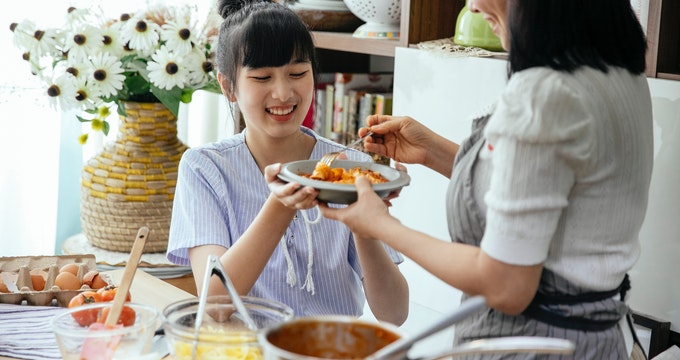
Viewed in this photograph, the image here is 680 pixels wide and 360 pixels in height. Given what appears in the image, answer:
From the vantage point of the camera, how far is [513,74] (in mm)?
1132

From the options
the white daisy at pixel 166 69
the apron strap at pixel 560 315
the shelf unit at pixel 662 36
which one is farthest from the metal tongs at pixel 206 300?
the white daisy at pixel 166 69

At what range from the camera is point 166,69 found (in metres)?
2.21

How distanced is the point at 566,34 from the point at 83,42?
1.47 m

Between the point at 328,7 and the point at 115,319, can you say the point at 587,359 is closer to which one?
the point at 115,319

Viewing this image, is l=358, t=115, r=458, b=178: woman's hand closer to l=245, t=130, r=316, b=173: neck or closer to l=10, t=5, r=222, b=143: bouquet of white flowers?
l=245, t=130, r=316, b=173: neck

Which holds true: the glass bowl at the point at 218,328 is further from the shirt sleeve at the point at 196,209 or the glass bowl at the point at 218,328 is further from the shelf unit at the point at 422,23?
the shelf unit at the point at 422,23

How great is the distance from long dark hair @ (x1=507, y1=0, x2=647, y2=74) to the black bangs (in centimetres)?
65

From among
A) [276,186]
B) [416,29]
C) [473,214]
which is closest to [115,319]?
[276,186]

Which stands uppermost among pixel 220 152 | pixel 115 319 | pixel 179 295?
pixel 220 152

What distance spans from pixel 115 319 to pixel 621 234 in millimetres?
688

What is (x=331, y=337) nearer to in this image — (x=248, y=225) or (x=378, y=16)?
(x=248, y=225)

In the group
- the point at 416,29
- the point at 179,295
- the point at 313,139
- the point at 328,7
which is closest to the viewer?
the point at 179,295

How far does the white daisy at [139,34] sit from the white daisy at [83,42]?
0.07 meters

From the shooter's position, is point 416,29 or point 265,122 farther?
point 416,29
